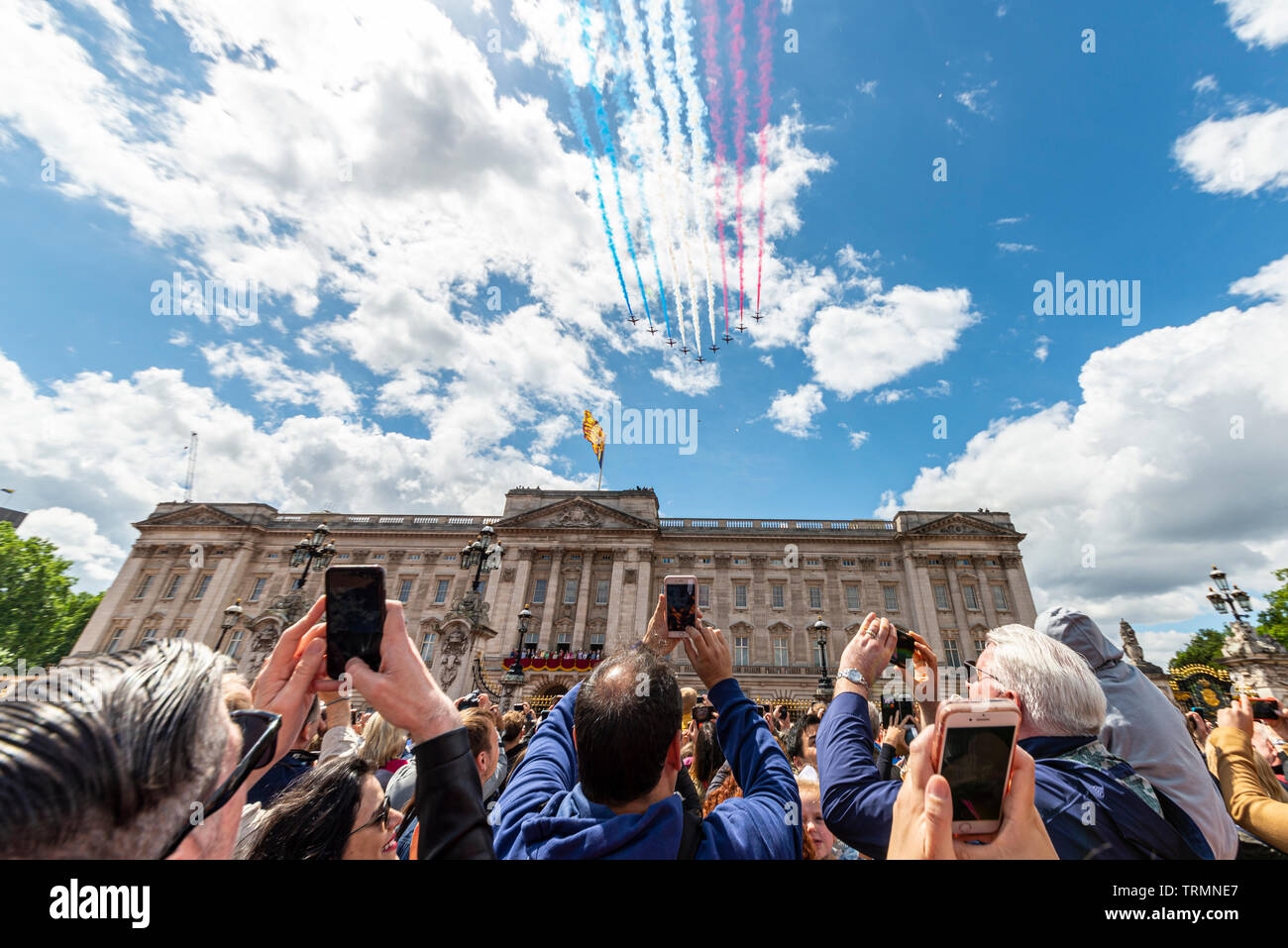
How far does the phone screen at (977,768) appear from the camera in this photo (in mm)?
1783

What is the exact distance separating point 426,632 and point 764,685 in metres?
24.5

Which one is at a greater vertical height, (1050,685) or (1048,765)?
(1050,685)

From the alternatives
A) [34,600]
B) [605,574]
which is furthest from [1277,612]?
[34,600]

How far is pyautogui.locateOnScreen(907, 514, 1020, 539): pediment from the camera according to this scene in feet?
132

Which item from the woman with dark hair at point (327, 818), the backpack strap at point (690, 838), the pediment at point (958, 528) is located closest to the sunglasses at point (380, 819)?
the woman with dark hair at point (327, 818)

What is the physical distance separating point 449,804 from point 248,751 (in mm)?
609

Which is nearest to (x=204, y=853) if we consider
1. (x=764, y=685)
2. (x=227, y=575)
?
(x=764, y=685)

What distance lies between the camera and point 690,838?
1.77m

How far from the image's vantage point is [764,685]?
116ft

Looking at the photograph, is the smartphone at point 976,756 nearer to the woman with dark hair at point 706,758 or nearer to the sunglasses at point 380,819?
the sunglasses at point 380,819

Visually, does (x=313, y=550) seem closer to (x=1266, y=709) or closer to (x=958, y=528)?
(x=1266, y=709)

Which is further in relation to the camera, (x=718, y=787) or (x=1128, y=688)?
(x=718, y=787)
